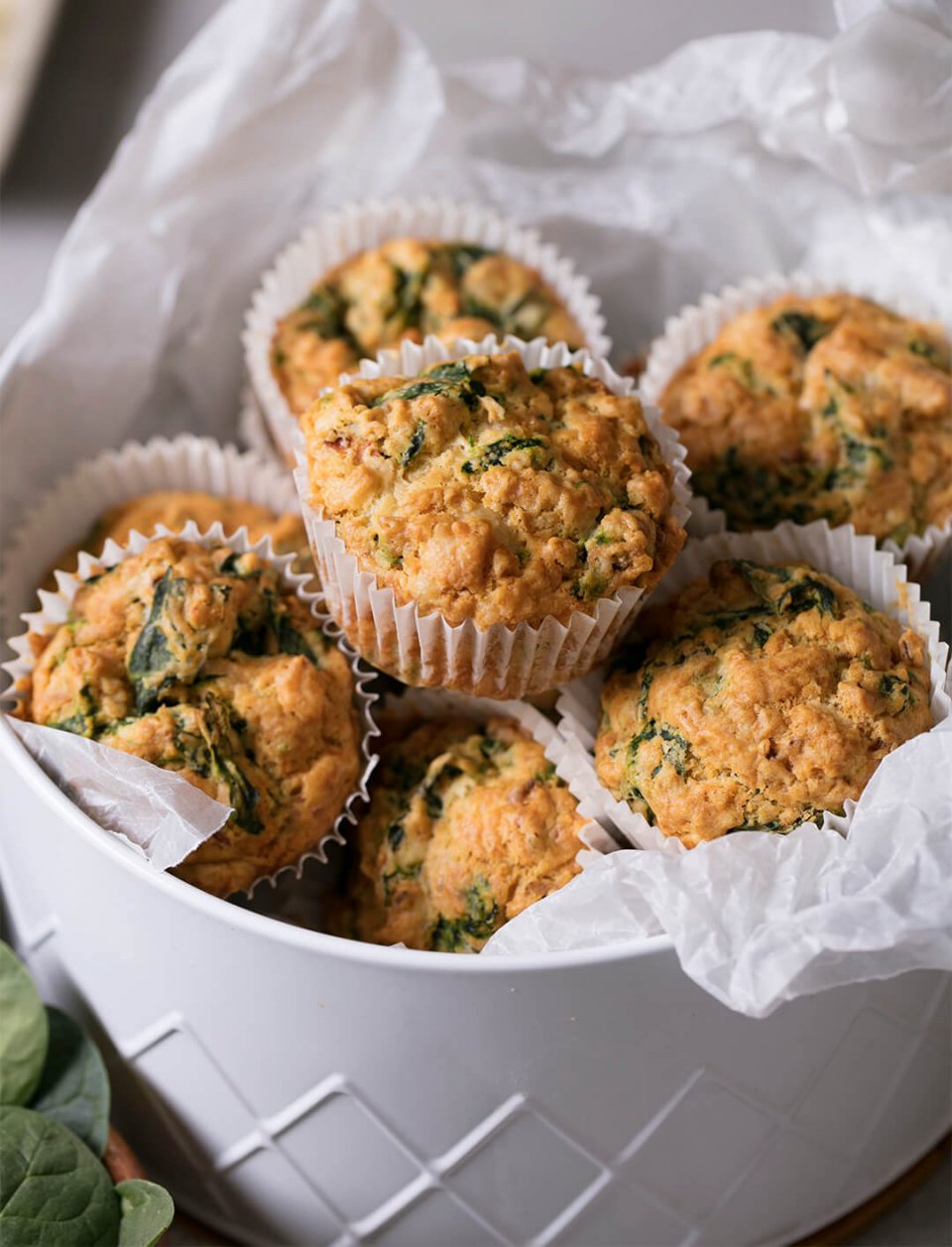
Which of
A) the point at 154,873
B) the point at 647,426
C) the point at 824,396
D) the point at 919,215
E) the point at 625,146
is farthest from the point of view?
the point at 625,146

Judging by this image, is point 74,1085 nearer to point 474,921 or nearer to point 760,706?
point 474,921

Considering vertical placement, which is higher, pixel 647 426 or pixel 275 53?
pixel 275 53

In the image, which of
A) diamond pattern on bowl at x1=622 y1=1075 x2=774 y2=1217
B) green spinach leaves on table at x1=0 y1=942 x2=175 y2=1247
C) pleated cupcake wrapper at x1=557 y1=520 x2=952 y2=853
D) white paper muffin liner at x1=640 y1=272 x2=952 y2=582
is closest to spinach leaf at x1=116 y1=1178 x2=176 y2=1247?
green spinach leaves on table at x1=0 y1=942 x2=175 y2=1247

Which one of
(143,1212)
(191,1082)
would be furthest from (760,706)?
(143,1212)

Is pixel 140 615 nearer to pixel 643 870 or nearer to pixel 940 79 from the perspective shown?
pixel 643 870

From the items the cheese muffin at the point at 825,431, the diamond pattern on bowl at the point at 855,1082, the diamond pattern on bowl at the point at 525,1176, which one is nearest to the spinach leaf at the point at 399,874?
the diamond pattern on bowl at the point at 525,1176

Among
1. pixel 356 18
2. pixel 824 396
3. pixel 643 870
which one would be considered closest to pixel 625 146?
pixel 356 18
